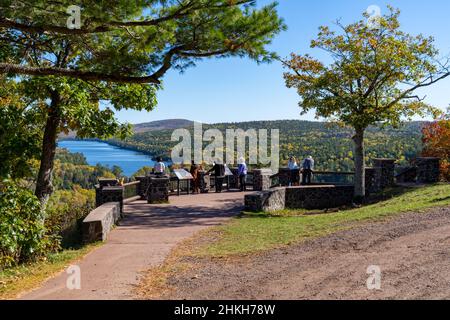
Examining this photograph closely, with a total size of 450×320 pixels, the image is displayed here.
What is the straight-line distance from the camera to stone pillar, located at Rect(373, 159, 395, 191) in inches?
801

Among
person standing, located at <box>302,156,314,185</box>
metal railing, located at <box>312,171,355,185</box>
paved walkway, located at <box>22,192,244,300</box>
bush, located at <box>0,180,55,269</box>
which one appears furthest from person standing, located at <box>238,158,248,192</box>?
bush, located at <box>0,180,55,269</box>

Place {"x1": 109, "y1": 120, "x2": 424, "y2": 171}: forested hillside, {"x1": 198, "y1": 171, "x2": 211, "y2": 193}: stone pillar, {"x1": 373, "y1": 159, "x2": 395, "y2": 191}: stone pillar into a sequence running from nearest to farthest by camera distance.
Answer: {"x1": 373, "y1": 159, "x2": 395, "y2": 191}: stone pillar → {"x1": 198, "y1": 171, "x2": 211, "y2": 193}: stone pillar → {"x1": 109, "y1": 120, "x2": 424, "y2": 171}: forested hillside

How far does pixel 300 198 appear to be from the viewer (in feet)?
60.0

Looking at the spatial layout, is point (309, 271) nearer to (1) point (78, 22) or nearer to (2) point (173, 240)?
(2) point (173, 240)

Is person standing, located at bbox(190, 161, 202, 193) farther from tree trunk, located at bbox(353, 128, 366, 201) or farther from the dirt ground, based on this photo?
the dirt ground

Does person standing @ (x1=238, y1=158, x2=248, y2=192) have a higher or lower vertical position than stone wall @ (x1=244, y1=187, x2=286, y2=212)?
higher

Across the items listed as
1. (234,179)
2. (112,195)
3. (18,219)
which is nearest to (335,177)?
(234,179)

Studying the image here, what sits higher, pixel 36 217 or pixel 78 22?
pixel 78 22

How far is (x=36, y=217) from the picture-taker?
851cm

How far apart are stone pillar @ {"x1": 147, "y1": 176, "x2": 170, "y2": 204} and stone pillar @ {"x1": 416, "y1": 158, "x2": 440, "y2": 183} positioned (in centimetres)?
1140

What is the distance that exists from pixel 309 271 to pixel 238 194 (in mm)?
14245

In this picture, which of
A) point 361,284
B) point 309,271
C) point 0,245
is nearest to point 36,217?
point 0,245

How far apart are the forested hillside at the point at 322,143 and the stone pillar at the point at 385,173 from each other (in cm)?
374

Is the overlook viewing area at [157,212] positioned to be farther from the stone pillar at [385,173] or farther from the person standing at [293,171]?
the person standing at [293,171]
